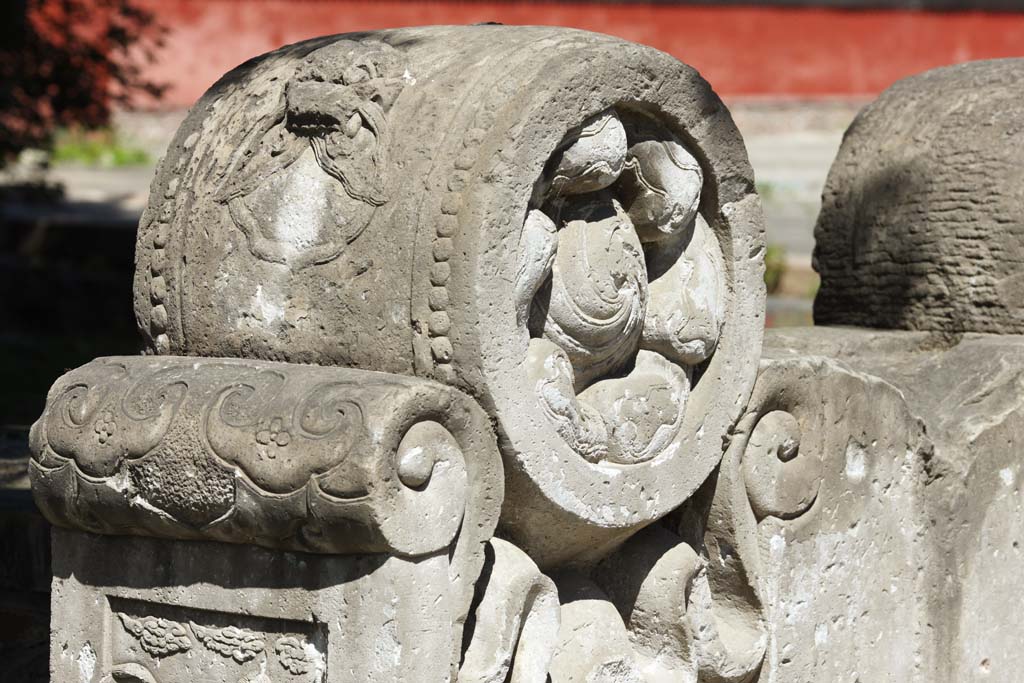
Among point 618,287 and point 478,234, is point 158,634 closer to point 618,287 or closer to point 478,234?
point 478,234

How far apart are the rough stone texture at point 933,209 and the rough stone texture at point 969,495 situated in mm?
174

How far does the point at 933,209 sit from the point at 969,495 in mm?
741

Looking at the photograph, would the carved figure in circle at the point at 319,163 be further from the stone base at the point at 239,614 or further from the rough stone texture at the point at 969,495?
the rough stone texture at the point at 969,495

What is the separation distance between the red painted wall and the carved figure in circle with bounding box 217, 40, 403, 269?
1029cm

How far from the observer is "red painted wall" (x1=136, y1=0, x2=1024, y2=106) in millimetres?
12586

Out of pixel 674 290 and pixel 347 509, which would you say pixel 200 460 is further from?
pixel 674 290

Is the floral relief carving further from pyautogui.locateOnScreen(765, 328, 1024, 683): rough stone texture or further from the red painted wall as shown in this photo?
the red painted wall

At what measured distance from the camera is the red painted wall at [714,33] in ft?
41.3

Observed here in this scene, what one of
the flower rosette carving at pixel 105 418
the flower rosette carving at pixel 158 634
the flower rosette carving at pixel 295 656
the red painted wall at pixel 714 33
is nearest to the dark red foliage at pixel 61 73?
the flower rosette carving at pixel 105 418

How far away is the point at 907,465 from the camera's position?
9.86 ft

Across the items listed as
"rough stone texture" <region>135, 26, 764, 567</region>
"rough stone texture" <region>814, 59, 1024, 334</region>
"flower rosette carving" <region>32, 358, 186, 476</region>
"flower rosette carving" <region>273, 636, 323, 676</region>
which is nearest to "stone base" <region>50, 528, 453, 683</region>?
"flower rosette carving" <region>273, 636, 323, 676</region>

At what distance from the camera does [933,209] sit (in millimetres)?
3520

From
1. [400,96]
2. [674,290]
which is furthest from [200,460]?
[674,290]

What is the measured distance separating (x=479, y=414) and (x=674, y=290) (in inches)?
23.9
